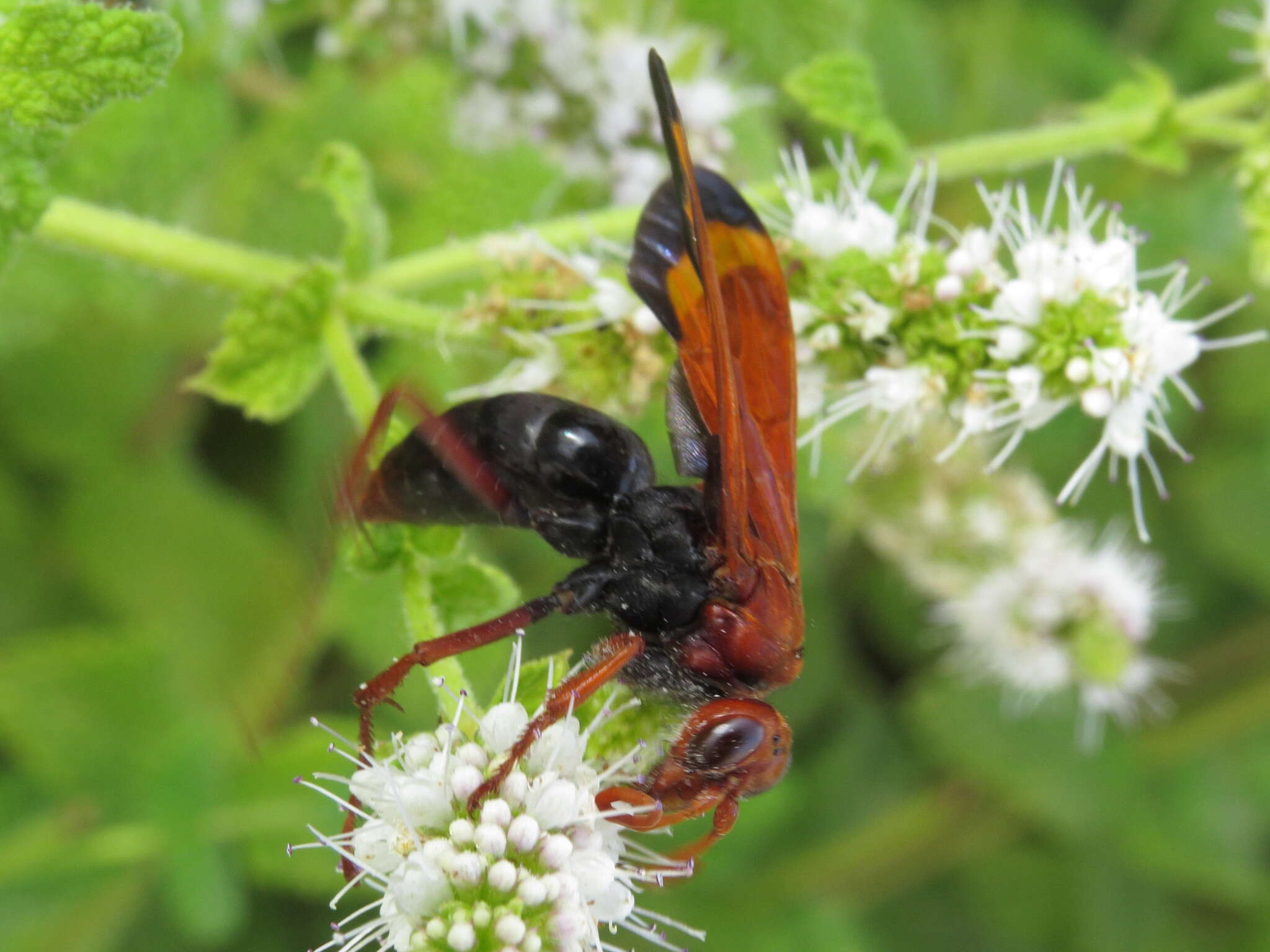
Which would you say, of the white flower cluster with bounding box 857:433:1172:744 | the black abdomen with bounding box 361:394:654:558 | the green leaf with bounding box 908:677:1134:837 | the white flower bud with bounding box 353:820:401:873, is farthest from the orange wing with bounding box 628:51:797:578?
the green leaf with bounding box 908:677:1134:837

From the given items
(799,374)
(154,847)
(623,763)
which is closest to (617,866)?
(623,763)

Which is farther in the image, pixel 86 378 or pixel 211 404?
pixel 211 404

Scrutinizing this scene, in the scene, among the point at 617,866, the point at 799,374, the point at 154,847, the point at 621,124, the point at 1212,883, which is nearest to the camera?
the point at 617,866

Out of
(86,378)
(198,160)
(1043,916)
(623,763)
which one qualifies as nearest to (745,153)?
(198,160)

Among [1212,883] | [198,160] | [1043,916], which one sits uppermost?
[198,160]

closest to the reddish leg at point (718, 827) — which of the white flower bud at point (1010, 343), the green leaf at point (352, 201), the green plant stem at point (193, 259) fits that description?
the white flower bud at point (1010, 343)

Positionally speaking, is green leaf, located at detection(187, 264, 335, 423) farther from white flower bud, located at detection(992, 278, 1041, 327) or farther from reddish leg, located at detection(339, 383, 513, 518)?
white flower bud, located at detection(992, 278, 1041, 327)

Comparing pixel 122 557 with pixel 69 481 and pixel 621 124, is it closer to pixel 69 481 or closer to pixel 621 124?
pixel 69 481

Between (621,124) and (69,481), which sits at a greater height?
(621,124)

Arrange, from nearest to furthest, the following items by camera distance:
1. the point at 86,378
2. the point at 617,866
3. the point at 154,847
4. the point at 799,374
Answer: the point at 617,866 → the point at 799,374 → the point at 154,847 → the point at 86,378
